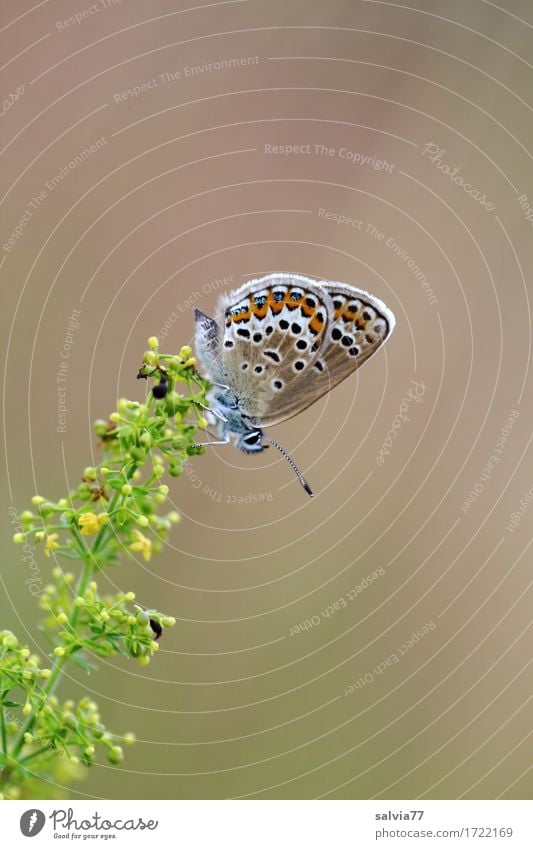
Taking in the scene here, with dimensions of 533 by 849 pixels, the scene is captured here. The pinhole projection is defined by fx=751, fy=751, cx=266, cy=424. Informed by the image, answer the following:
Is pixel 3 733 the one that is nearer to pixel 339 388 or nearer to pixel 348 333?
pixel 348 333

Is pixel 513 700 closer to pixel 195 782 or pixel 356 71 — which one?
pixel 195 782

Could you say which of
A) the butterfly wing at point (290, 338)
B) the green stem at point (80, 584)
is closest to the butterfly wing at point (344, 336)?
the butterfly wing at point (290, 338)

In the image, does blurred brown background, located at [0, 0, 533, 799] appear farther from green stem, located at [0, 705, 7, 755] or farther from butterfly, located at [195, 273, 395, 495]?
green stem, located at [0, 705, 7, 755]

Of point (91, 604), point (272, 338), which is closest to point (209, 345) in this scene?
point (272, 338)

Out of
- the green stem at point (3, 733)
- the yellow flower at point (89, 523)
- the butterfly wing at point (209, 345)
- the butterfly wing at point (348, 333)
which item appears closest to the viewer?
the green stem at point (3, 733)

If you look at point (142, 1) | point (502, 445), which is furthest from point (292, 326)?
point (142, 1)

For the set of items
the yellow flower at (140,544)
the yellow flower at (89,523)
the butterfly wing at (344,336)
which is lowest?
the yellow flower at (140,544)

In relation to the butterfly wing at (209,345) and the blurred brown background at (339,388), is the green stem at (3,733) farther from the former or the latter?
the blurred brown background at (339,388)
